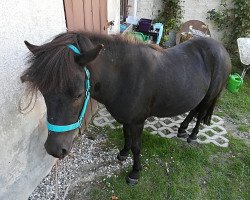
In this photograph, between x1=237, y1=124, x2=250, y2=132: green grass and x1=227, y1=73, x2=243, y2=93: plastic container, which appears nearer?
x1=237, y1=124, x2=250, y2=132: green grass

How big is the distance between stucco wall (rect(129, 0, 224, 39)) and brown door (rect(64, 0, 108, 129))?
11.2 ft

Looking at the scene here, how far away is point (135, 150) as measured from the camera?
10.2 ft

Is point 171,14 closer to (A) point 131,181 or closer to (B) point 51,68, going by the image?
(A) point 131,181

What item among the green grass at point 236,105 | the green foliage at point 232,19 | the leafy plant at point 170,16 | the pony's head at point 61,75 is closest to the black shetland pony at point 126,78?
the pony's head at point 61,75

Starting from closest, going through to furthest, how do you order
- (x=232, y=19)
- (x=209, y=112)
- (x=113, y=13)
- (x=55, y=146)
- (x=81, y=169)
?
(x=55, y=146)
(x=81, y=169)
(x=209, y=112)
(x=113, y=13)
(x=232, y=19)

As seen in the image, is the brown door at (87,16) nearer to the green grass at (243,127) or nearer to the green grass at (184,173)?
the green grass at (184,173)

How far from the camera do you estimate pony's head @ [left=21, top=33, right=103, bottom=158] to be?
1.72 m

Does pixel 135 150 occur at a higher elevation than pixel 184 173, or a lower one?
higher

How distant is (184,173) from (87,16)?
9.01ft

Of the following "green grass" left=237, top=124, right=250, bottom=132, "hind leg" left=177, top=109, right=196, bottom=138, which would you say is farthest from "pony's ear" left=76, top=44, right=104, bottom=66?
Answer: "green grass" left=237, top=124, right=250, bottom=132

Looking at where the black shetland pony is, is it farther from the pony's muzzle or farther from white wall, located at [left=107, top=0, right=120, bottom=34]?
white wall, located at [left=107, top=0, right=120, bottom=34]

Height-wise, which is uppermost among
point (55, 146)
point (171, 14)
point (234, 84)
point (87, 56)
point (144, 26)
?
point (87, 56)

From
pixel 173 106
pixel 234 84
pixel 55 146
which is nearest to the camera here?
pixel 55 146

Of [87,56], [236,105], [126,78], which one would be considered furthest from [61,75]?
[236,105]
